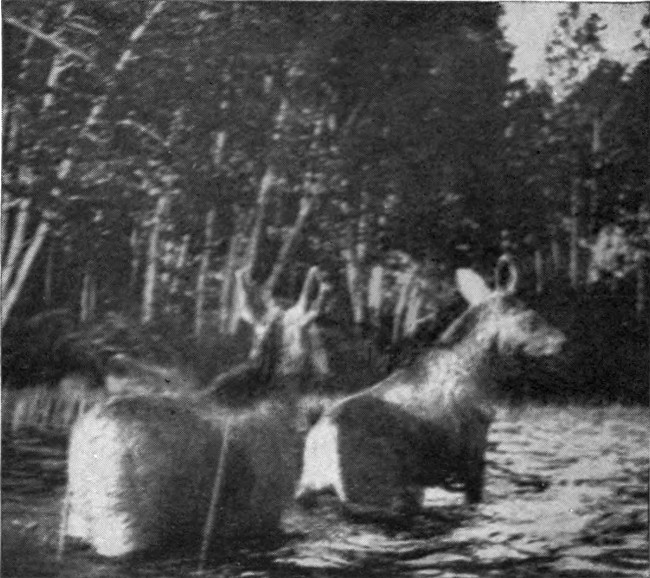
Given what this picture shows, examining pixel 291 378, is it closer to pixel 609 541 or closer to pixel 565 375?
pixel 565 375

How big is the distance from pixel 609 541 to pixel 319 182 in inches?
55.5

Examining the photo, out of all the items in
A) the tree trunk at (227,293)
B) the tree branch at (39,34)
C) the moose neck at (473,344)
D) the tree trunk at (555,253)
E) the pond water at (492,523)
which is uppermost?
the tree branch at (39,34)

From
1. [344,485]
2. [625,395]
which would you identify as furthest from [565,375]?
[344,485]

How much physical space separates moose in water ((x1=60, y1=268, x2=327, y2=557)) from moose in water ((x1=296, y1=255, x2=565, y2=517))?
130 mm

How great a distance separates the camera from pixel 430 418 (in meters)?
2.98

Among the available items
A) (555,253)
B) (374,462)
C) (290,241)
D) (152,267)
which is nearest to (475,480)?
(374,462)

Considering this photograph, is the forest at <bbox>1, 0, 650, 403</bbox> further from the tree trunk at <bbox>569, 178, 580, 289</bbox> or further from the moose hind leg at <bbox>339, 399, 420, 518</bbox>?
the moose hind leg at <bbox>339, 399, 420, 518</bbox>

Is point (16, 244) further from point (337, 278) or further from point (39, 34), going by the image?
point (337, 278)

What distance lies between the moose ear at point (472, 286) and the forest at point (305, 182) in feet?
0.12

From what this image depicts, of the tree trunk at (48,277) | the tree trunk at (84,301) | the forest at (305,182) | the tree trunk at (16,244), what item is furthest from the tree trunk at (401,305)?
the tree trunk at (16,244)

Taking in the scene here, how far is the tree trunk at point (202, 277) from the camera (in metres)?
2.94

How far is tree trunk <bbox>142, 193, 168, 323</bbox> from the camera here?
2938mm

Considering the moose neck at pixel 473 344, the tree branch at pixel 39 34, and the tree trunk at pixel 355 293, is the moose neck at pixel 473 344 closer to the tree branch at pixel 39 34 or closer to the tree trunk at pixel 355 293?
the tree trunk at pixel 355 293

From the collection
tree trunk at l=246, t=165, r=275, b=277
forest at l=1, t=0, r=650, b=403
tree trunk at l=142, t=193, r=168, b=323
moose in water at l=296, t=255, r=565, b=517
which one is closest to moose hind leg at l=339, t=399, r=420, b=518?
moose in water at l=296, t=255, r=565, b=517
